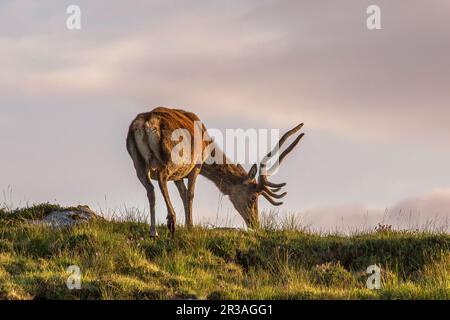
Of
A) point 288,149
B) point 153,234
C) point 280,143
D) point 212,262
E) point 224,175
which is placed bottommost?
point 212,262

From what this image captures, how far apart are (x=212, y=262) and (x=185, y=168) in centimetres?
256

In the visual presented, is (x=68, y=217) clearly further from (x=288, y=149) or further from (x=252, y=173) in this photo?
(x=288, y=149)

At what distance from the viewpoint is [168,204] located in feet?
56.7

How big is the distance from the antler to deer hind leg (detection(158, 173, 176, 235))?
4.87m

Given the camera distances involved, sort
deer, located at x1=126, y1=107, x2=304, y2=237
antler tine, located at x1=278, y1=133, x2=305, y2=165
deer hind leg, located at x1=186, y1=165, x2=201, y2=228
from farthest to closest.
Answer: antler tine, located at x1=278, y1=133, x2=305, y2=165 → deer hind leg, located at x1=186, y1=165, x2=201, y2=228 → deer, located at x1=126, y1=107, x2=304, y2=237

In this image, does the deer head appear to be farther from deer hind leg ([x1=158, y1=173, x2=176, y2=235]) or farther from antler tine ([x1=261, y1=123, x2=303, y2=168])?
deer hind leg ([x1=158, y1=173, x2=176, y2=235])

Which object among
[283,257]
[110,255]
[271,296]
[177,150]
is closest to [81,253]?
[110,255]


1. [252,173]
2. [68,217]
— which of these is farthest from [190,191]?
[252,173]

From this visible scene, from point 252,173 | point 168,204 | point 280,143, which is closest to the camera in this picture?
point 168,204

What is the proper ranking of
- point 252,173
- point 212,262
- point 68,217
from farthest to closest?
point 252,173 < point 68,217 < point 212,262

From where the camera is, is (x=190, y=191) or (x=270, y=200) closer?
(x=190, y=191)

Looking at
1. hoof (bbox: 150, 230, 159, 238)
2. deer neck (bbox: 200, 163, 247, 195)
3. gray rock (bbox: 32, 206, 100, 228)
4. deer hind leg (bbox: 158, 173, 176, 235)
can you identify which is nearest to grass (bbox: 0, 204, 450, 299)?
hoof (bbox: 150, 230, 159, 238)

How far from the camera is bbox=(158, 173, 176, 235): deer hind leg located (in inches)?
672

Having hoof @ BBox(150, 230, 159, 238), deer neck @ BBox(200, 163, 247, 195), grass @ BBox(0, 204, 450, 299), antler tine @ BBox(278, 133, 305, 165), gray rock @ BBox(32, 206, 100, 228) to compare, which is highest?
antler tine @ BBox(278, 133, 305, 165)
